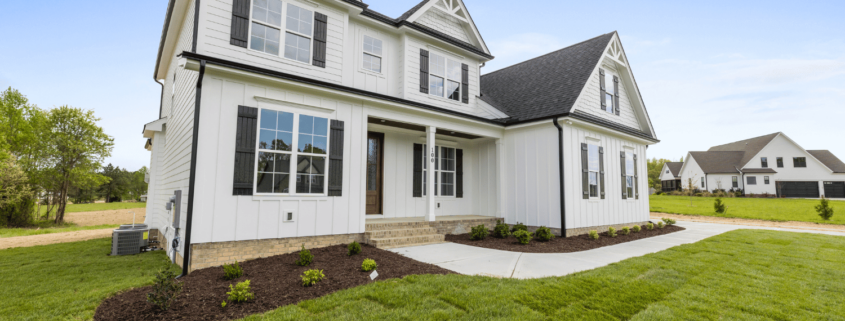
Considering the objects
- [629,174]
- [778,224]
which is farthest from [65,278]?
[778,224]

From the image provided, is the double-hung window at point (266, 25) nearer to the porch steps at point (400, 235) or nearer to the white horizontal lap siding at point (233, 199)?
the white horizontal lap siding at point (233, 199)

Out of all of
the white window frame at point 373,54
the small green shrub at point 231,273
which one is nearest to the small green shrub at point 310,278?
the small green shrub at point 231,273

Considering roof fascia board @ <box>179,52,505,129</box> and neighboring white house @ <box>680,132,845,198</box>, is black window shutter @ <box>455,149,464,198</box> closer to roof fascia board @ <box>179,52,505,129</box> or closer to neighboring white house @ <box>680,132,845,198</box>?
roof fascia board @ <box>179,52,505,129</box>

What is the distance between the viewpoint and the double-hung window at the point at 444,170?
Answer: 34.4 feet

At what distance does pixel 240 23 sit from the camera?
658 cm

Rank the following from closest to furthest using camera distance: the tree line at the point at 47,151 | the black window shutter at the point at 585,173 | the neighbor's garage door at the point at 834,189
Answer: the black window shutter at the point at 585,173 < the tree line at the point at 47,151 < the neighbor's garage door at the point at 834,189

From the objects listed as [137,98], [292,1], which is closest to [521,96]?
[292,1]

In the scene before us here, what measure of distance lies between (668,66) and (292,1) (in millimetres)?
22499

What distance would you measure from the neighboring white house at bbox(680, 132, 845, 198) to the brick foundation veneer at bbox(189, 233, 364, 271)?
4194 cm

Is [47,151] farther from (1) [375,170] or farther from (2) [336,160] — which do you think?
(2) [336,160]

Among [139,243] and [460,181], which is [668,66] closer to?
[460,181]

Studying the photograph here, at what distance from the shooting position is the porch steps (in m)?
7.20

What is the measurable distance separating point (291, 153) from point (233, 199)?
1.25m

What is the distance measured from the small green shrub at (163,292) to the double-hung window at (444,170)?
723 cm
